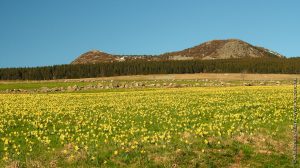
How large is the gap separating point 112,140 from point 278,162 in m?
Answer: 7.03

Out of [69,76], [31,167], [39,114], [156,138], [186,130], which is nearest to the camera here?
[31,167]

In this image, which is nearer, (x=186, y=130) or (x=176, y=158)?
(x=176, y=158)

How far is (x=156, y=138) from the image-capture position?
59.9 ft

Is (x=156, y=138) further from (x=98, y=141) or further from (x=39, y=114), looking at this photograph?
(x=39, y=114)

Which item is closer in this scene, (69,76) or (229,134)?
(229,134)

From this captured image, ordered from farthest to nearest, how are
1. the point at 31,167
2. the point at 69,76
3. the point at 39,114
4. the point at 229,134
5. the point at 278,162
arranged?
the point at 69,76
the point at 39,114
the point at 229,134
the point at 278,162
the point at 31,167

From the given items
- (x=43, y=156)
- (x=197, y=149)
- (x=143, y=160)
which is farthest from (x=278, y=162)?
(x=43, y=156)

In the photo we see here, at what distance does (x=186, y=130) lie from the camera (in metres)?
21.0

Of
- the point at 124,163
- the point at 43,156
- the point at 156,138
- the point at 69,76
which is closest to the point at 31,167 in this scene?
the point at 43,156

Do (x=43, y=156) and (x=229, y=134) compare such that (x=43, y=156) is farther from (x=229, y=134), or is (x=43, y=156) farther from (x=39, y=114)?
(x=39, y=114)

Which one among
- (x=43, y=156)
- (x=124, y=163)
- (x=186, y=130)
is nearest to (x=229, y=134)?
(x=186, y=130)

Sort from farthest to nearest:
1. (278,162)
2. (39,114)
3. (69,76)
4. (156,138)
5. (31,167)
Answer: (69,76) → (39,114) → (156,138) → (278,162) → (31,167)

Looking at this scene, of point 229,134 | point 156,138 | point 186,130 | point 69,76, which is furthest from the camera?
point 69,76

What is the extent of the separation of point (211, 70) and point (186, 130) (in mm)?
179136
